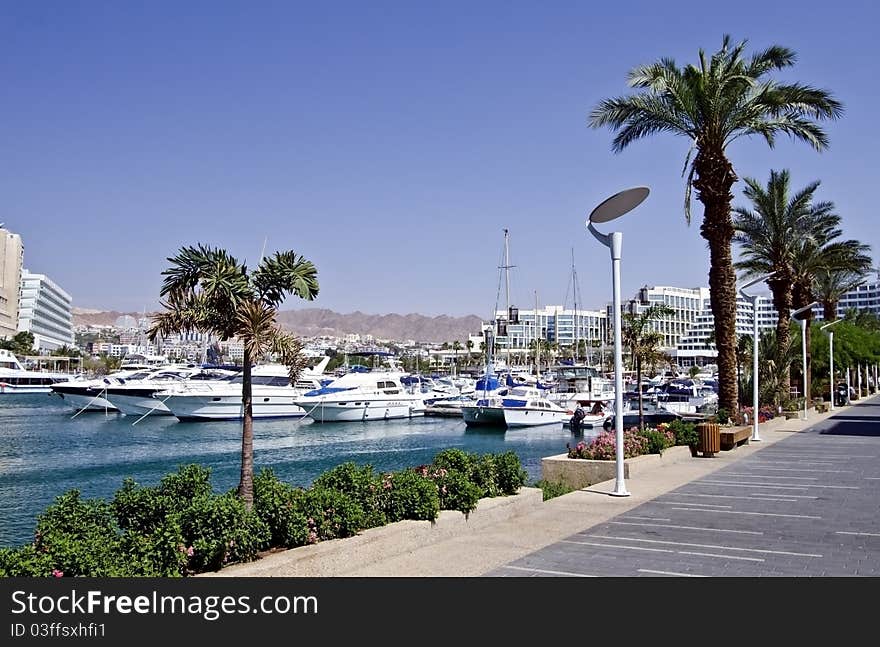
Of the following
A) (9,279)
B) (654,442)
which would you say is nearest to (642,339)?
(654,442)

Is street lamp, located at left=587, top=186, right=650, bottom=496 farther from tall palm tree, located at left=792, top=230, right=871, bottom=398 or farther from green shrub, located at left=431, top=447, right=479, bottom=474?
tall palm tree, located at left=792, top=230, right=871, bottom=398

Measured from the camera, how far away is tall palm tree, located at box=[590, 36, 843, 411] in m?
20.6

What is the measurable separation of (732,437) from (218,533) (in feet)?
49.4

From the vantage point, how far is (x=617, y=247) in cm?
1163

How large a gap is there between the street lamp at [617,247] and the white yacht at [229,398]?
40356 millimetres

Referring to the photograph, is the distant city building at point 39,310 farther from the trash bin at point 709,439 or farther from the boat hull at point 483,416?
the trash bin at point 709,439

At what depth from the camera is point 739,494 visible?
12.0 meters

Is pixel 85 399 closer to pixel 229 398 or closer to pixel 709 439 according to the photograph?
pixel 229 398

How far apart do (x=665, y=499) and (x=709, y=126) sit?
42.1ft

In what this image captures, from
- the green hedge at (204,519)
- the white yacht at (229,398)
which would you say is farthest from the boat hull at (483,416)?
the green hedge at (204,519)

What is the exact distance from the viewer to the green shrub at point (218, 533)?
6422 millimetres

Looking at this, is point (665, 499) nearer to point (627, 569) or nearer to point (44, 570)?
point (627, 569)

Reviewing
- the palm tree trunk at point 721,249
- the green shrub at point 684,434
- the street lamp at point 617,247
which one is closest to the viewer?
the street lamp at point 617,247
